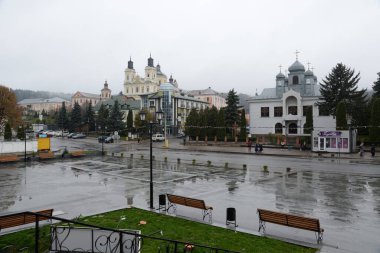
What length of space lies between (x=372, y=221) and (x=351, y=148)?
1302 inches

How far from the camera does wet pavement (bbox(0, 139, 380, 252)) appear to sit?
1196 cm

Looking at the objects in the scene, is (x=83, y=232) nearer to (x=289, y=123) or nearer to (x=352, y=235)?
(x=352, y=235)

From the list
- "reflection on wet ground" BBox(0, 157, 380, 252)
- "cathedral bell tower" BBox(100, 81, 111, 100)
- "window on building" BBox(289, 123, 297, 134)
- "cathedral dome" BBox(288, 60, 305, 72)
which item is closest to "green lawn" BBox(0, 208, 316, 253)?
"reflection on wet ground" BBox(0, 157, 380, 252)

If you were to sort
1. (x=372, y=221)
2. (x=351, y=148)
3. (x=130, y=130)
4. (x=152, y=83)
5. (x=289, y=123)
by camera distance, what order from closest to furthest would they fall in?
(x=372, y=221) < (x=351, y=148) < (x=289, y=123) < (x=130, y=130) < (x=152, y=83)

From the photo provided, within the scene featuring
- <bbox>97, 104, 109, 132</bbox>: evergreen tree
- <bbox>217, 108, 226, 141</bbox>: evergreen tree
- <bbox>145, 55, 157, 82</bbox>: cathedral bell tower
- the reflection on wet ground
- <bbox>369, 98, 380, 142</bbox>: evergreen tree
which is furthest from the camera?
<bbox>145, 55, 157, 82</bbox>: cathedral bell tower

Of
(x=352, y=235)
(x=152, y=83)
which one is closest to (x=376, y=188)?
(x=352, y=235)

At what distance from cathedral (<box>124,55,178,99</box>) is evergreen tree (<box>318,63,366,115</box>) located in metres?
80.7

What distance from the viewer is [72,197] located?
1720 cm

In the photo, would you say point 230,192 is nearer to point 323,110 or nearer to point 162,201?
point 162,201

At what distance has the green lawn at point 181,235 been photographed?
9727mm

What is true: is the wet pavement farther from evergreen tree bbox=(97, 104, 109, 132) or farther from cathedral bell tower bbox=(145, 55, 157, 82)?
cathedral bell tower bbox=(145, 55, 157, 82)

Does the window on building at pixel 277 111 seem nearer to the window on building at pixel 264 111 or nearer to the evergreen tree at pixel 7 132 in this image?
the window on building at pixel 264 111

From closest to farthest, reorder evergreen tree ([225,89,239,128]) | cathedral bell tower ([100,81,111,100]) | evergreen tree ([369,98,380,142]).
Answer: evergreen tree ([369,98,380,142]) → evergreen tree ([225,89,239,128]) → cathedral bell tower ([100,81,111,100])

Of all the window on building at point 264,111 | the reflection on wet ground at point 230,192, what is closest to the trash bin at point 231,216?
the reflection on wet ground at point 230,192
